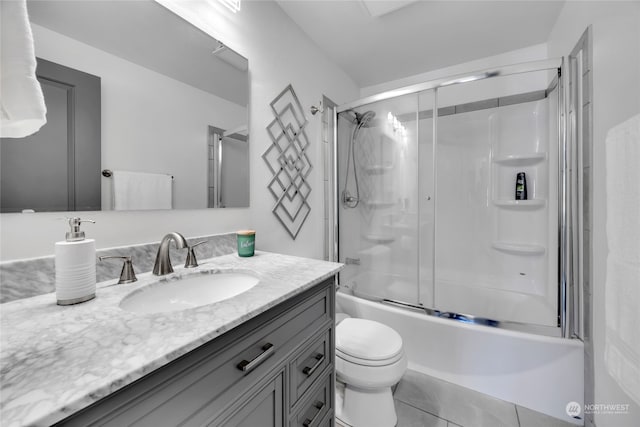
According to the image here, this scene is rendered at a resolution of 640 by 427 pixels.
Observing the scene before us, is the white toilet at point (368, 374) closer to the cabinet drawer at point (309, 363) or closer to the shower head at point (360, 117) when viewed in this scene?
the cabinet drawer at point (309, 363)

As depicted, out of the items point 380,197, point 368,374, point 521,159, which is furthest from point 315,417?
point 521,159

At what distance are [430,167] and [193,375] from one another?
7.12ft

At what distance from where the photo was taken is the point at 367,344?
4.09 ft

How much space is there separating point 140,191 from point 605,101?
1971 millimetres

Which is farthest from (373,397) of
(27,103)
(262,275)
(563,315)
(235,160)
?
(27,103)

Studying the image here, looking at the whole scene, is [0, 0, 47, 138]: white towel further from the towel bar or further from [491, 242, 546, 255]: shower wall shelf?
[491, 242, 546, 255]: shower wall shelf

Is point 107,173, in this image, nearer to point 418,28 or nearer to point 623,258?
point 623,258

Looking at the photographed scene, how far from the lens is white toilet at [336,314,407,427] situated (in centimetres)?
116

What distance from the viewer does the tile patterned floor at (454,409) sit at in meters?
1.28

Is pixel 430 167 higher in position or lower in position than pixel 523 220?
higher

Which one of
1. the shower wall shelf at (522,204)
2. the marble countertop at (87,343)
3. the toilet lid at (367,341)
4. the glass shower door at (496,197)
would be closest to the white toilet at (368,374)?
the toilet lid at (367,341)

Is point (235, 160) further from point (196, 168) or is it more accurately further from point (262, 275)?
point (262, 275)

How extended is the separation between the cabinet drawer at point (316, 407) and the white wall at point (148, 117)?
87 cm

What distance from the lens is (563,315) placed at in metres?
1.36
